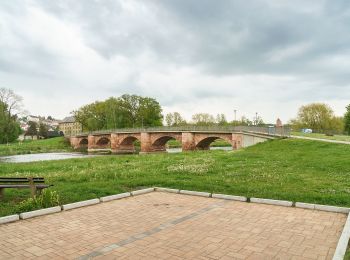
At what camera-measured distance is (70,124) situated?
17038cm

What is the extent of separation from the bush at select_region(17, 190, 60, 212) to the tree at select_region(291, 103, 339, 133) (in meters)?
73.4

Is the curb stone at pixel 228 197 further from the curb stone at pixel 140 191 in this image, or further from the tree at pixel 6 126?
the tree at pixel 6 126

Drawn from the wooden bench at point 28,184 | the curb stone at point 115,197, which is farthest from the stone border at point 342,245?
the wooden bench at point 28,184

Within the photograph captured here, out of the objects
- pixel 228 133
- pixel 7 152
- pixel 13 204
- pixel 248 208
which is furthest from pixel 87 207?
pixel 7 152

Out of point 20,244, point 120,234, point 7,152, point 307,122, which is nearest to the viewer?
point 20,244

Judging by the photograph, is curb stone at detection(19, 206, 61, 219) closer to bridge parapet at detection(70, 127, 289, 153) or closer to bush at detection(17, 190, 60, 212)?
bush at detection(17, 190, 60, 212)

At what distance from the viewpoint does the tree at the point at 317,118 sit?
72375 millimetres

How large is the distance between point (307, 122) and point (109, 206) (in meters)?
74.3

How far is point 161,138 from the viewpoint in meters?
59.0

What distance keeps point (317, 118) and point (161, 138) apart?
38.7 metres

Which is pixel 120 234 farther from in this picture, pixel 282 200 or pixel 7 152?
pixel 7 152

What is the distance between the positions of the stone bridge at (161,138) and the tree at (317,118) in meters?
33.5

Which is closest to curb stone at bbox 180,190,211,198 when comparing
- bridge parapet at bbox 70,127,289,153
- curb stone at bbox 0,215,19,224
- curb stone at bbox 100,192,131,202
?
curb stone at bbox 100,192,131,202

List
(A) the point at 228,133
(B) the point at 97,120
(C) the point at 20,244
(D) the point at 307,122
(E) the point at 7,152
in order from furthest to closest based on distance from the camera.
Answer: (B) the point at 97,120
(D) the point at 307,122
(E) the point at 7,152
(A) the point at 228,133
(C) the point at 20,244
